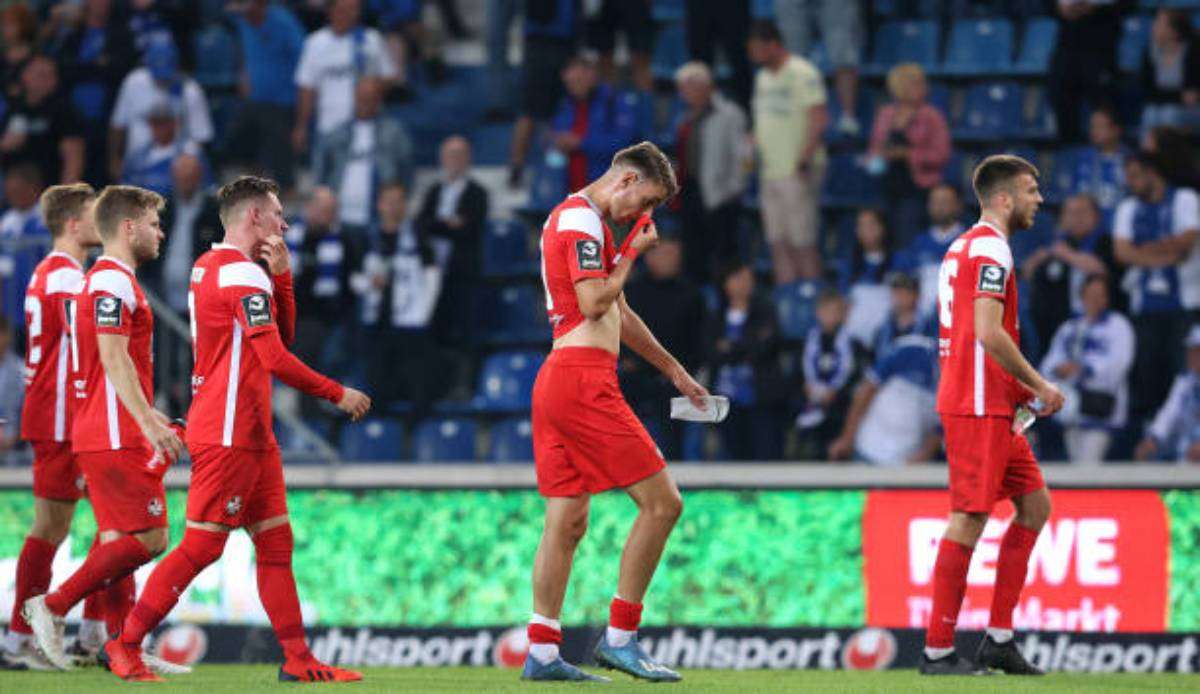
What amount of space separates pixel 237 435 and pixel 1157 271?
25.5 feet

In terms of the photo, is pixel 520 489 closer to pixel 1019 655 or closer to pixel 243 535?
pixel 243 535

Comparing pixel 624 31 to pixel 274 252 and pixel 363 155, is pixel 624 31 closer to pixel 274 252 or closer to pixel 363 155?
pixel 363 155

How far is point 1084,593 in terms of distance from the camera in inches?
419

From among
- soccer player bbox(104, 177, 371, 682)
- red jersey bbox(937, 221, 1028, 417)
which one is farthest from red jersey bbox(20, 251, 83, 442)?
red jersey bbox(937, 221, 1028, 417)

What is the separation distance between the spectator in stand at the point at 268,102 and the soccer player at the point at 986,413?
9.00m

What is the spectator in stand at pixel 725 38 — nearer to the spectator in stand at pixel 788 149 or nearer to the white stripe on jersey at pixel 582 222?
the spectator in stand at pixel 788 149

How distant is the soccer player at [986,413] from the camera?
9.01 meters

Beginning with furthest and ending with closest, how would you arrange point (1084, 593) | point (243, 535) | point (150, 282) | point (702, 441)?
1. point (150, 282)
2. point (702, 441)
3. point (243, 535)
4. point (1084, 593)

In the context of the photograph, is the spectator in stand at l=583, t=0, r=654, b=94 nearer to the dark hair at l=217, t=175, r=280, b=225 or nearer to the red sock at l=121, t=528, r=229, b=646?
the dark hair at l=217, t=175, r=280, b=225

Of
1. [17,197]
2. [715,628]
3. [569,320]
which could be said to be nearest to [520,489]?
[715,628]

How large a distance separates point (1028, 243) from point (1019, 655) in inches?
251

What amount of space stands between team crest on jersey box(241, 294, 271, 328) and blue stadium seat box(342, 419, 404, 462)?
6.92m

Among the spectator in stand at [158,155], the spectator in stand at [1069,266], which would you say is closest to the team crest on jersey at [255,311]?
the spectator in stand at [1069,266]

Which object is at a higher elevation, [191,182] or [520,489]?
[191,182]
